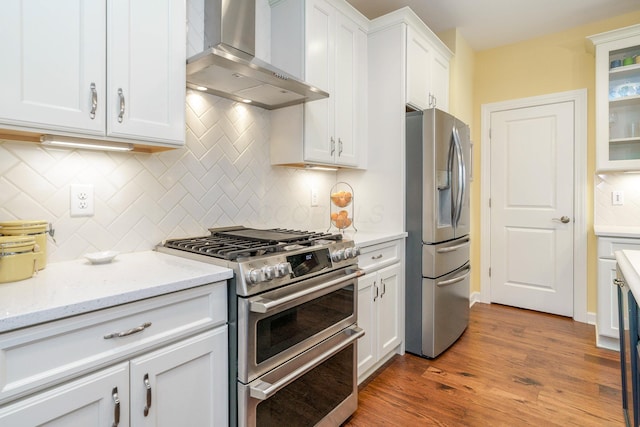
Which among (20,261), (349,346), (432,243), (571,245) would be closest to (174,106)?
(20,261)

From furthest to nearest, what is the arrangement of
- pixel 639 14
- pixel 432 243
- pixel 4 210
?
pixel 639 14 → pixel 432 243 → pixel 4 210

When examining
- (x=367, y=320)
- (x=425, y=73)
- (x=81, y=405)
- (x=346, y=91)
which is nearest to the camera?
(x=81, y=405)

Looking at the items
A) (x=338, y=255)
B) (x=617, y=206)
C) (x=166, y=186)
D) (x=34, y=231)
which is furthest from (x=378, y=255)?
(x=617, y=206)

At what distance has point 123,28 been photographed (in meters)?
1.33

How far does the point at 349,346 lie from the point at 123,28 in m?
1.75

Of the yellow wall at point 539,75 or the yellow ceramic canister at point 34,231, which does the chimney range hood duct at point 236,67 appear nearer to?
the yellow ceramic canister at point 34,231

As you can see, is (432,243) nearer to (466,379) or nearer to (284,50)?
(466,379)

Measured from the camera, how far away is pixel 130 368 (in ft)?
3.48

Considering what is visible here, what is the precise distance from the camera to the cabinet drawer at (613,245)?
8.62 ft

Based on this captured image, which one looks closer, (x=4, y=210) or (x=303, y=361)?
(x=4, y=210)

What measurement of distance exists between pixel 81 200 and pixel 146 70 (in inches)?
24.5

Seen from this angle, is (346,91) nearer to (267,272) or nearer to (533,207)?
(267,272)

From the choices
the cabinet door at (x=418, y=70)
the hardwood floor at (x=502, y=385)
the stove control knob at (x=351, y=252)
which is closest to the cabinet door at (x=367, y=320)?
the hardwood floor at (x=502, y=385)

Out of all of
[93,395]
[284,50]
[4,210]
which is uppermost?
[284,50]
